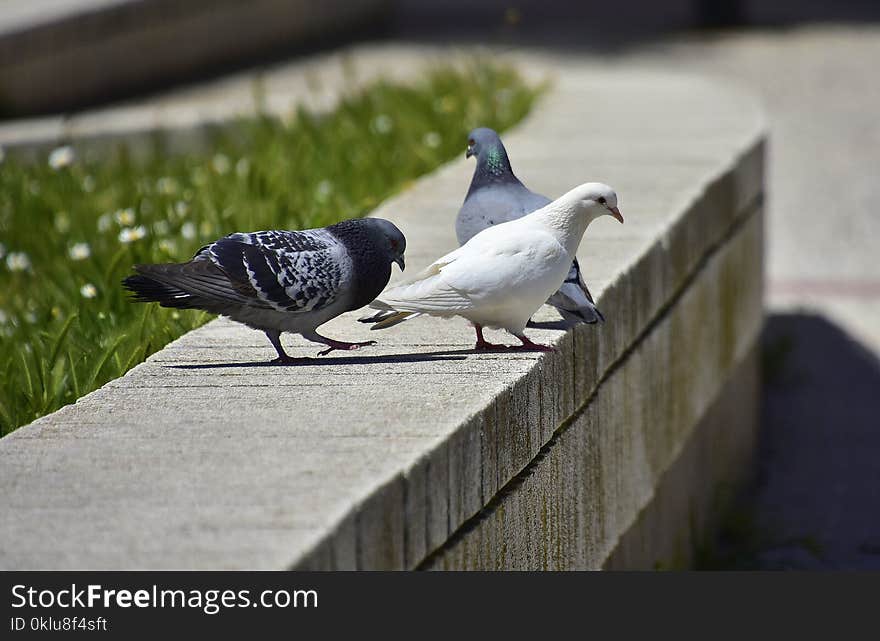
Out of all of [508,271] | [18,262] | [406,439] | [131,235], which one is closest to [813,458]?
[131,235]

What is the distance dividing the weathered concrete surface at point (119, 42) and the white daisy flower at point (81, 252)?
6.03m

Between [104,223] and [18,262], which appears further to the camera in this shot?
[104,223]

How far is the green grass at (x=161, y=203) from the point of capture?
12.8ft

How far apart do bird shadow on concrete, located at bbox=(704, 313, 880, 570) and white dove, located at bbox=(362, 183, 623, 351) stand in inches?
91.4

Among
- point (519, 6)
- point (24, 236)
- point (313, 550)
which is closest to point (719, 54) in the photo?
point (519, 6)

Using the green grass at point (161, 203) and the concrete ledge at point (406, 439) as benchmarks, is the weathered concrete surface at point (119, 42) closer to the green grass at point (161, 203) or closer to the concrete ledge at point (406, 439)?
the green grass at point (161, 203)

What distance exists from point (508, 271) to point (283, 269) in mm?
467

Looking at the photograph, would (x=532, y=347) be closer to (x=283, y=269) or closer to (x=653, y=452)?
(x=283, y=269)

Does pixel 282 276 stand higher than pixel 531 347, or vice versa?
pixel 282 276

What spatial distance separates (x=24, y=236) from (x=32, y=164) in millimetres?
2022

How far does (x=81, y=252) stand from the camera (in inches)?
199

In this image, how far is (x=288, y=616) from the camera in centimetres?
221

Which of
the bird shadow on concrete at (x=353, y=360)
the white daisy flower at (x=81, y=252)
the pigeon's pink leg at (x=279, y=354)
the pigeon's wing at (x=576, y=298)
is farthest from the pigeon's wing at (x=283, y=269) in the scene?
the white daisy flower at (x=81, y=252)

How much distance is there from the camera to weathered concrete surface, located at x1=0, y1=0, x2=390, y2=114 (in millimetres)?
11094
